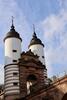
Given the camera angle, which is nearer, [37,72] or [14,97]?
[14,97]

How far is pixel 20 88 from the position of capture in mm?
39344

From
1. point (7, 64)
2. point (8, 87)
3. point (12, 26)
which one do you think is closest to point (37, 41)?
point (12, 26)

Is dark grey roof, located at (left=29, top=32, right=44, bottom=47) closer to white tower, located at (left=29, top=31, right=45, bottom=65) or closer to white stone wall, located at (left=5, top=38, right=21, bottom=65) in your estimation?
white tower, located at (left=29, top=31, right=45, bottom=65)

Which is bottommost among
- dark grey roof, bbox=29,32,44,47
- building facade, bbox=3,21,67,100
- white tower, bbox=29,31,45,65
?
building facade, bbox=3,21,67,100

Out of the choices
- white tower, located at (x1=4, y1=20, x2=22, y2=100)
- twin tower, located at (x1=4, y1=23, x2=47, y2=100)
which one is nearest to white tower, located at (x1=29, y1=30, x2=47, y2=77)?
twin tower, located at (x1=4, y1=23, x2=47, y2=100)

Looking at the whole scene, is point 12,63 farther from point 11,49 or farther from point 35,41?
point 35,41

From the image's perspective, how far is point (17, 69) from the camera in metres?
40.8

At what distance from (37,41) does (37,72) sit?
21.4ft

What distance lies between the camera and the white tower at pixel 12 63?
3903 centimetres

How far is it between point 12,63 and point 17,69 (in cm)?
126

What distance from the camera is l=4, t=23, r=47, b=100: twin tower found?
3925cm

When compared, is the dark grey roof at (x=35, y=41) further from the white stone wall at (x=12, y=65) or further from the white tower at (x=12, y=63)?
the white stone wall at (x=12, y=65)

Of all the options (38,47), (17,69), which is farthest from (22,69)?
(38,47)

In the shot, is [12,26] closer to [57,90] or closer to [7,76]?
[7,76]
